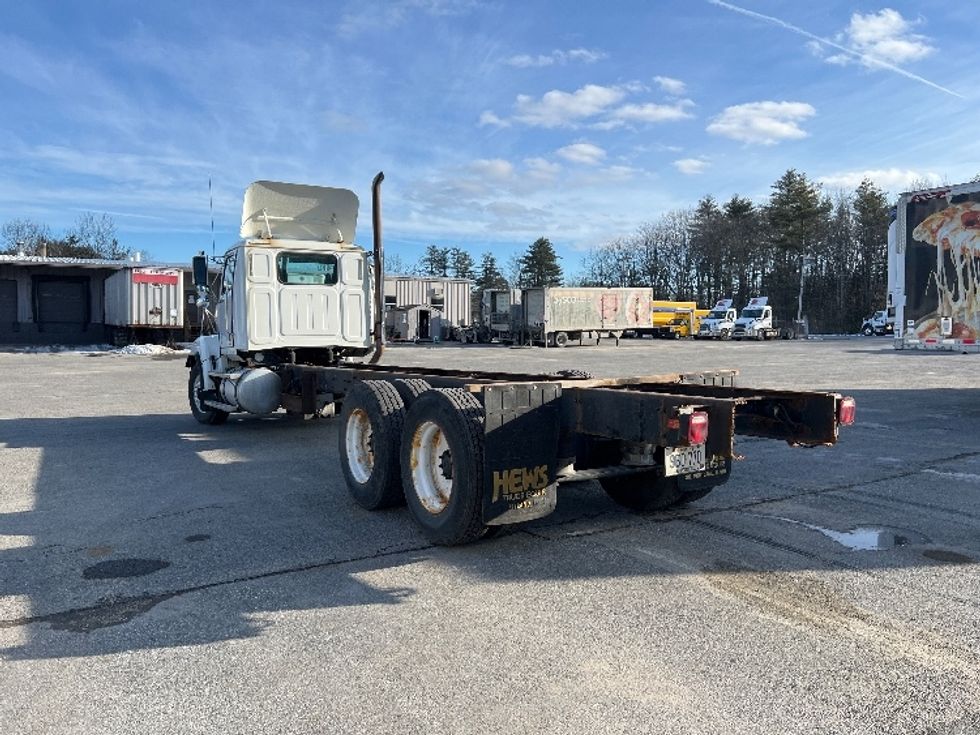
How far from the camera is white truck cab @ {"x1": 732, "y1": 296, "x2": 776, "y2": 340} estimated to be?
5566cm

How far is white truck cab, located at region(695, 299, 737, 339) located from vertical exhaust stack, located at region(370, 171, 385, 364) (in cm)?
4808

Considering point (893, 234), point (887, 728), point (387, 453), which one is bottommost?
point (887, 728)

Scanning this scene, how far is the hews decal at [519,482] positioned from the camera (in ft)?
16.4

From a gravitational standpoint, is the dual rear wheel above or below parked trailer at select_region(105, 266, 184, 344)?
below

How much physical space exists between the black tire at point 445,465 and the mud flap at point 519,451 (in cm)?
8

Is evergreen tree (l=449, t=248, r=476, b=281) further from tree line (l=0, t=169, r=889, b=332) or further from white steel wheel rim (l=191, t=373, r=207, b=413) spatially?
white steel wheel rim (l=191, t=373, r=207, b=413)

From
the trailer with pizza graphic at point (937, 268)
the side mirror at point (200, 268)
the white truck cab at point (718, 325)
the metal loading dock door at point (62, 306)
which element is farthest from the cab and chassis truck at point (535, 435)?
the white truck cab at point (718, 325)

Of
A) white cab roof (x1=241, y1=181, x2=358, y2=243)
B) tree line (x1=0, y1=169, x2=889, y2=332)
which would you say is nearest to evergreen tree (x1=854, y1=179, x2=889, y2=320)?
tree line (x1=0, y1=169, x2=889, y2=332)

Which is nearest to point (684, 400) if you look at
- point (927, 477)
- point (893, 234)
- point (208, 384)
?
point (927, 477)

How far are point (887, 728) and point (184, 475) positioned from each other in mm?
6780

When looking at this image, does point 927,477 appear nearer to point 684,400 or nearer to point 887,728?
point 684,400

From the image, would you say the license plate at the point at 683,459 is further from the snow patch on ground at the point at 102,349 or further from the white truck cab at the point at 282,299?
the snow patch on ground at the point at 102,349

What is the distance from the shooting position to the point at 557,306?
44.7 meters

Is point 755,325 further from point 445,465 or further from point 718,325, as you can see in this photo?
point 445,465
